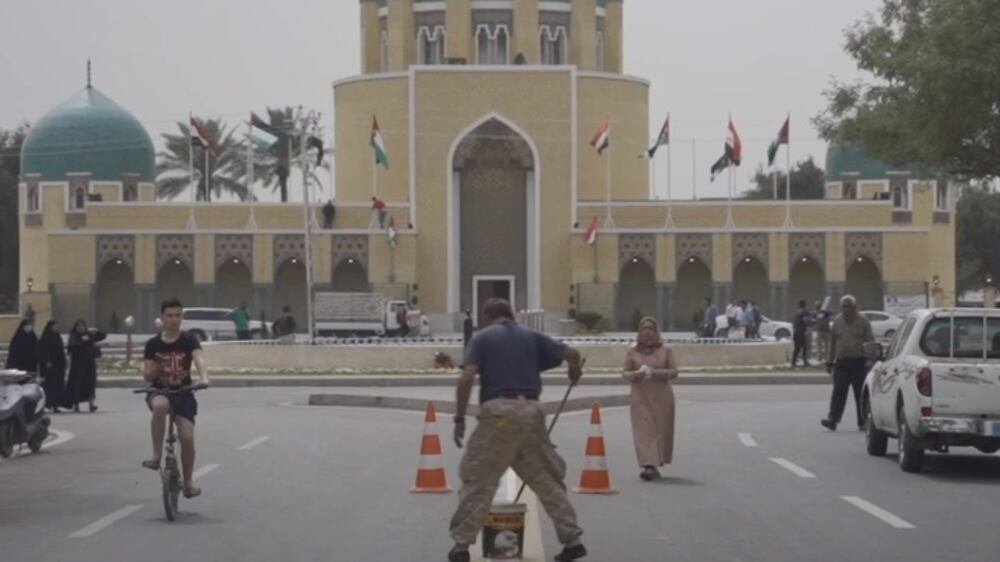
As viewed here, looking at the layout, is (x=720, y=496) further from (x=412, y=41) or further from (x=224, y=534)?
(x=412, y=41)

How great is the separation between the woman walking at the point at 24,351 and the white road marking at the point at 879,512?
598 inches

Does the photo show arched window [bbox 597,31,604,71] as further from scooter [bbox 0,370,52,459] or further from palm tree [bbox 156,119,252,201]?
scooter [bbox 0,370,52,459]

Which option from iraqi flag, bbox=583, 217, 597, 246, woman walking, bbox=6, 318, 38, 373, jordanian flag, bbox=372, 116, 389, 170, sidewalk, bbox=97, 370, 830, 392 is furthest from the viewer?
iraqi flag, bbox=583, 217, 597, 246

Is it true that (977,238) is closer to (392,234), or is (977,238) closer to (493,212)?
(493,212)

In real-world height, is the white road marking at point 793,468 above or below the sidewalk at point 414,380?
above

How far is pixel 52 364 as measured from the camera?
97.8ft

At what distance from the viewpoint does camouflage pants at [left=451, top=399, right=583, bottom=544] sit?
11.9 m

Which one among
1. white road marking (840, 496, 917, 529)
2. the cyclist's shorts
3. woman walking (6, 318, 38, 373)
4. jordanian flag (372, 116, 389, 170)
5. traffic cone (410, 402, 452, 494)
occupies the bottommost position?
white road marking (840, 496, 917, 529)

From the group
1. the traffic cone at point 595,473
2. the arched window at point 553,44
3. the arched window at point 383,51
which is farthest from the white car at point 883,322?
the traffic cone at point 595,473

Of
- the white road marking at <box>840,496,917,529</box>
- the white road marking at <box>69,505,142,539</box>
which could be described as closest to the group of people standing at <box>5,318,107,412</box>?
the white road marking at <box>69,505,142,539</box>

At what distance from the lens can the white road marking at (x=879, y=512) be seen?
1435cm

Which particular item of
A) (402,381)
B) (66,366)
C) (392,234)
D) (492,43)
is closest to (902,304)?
(392,234)

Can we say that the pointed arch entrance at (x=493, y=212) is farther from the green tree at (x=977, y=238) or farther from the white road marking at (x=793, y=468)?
the white road marking at (x=793, y=468)

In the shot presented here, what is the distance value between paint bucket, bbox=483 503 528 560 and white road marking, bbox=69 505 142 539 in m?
3.36
